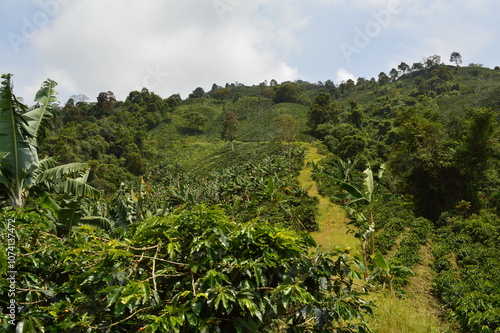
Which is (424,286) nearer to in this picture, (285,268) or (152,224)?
(285,268)

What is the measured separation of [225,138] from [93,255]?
201ft

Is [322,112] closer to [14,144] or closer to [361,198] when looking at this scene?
[361,198]

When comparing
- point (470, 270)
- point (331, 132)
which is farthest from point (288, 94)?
point (470, 270)

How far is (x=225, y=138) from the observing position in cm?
6419

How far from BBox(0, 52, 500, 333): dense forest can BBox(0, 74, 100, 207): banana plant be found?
0.11 ft

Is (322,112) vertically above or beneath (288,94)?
beneath

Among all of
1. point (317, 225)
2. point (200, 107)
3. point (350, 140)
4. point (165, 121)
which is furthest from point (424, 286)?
point (200, 107)

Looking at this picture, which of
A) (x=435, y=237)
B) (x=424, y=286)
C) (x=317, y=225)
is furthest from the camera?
(x=317, y=225)

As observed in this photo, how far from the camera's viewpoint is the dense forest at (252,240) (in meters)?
3.04

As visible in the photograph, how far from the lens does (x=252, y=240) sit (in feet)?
10.8

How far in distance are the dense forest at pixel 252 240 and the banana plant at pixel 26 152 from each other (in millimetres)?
34

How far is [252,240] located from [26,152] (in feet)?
21.8

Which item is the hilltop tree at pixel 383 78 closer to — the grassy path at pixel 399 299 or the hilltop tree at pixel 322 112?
the hilltop tree at pixel 322 112

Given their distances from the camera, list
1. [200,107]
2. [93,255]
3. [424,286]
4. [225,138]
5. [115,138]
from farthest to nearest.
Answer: [200,107] → [225,138] → [115,138] → [424,286] → [93,255]
